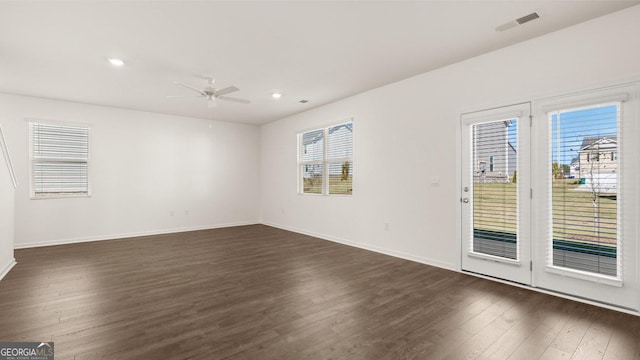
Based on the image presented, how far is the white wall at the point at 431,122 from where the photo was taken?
2.84 metres

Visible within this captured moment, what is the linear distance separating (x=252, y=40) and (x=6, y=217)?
3.97m

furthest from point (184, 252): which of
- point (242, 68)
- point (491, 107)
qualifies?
point (491, 107)

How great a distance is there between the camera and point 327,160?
6109mm

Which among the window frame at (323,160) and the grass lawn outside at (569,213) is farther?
the window frame at (323,160)

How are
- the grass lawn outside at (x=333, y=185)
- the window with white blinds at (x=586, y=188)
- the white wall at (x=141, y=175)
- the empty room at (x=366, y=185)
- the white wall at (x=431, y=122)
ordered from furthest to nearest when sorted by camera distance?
the grass lawn outside at (x=333, y=185) → the white wall at (x=141, y=175) → the white wall at (x=431, y=122) → the window with white blinds at (x=586, y=188) → the empty room at (x=366, y=185)

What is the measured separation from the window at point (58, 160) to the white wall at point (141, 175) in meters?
0.12

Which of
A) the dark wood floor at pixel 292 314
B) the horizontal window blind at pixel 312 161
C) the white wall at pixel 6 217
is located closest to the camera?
the dark wood floor at pixel 292 314

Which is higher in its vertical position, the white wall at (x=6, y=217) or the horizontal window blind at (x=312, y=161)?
the horizontal window blind at (x=312, y=161)

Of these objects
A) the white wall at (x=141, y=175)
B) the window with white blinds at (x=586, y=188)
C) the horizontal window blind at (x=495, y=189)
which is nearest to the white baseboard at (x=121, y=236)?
the white wall at (x=141, y=175)

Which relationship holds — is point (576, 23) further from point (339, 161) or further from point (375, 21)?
point (339, 161)

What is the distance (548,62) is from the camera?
3.10 meters

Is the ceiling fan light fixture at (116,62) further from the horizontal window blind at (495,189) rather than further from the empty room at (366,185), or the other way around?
the horizontal window blind at (495,189)

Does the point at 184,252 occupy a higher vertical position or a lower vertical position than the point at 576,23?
lower

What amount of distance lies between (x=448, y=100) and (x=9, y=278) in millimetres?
5781
